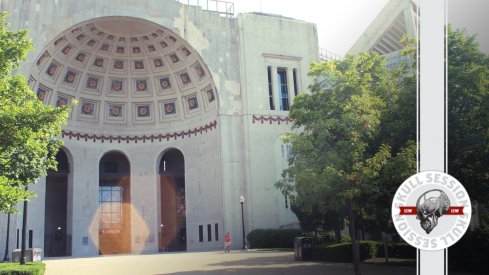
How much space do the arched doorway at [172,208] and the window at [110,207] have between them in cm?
435

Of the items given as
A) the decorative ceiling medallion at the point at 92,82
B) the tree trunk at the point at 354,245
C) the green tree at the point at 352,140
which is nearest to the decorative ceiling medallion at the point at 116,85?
the decorative ceiling medallion at the point at 92,82

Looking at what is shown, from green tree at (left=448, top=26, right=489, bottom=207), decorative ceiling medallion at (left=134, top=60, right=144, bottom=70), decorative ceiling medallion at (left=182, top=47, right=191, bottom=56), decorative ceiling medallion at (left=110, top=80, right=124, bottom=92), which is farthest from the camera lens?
decorative ceiling medallion at (left=110, top=80, right=124, bottom=92)

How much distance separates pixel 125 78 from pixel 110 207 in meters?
12.0

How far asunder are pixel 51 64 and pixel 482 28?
3303 centimetres

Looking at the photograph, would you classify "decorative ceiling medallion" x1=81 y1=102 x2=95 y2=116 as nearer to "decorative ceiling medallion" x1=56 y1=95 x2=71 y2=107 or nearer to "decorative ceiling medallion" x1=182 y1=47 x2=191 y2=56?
"decorative ceiling medallion" x1=56 y1=95 x2=71 y2=107

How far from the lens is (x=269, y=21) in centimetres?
3981

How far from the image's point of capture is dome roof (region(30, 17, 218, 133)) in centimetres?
3684

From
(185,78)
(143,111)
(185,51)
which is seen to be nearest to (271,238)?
(185,78)

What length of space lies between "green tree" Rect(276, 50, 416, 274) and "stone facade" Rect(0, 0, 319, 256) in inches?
766

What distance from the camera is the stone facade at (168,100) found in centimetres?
3572

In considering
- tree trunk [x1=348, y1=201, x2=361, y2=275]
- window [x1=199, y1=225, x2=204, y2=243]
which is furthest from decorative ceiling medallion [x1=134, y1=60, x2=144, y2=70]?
tree trunk [x1=348, y1=201, x2=361, y2=275]

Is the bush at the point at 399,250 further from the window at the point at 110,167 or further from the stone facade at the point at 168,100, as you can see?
the window at the point at 110,167

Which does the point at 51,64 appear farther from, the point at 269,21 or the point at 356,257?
the point at 356,257

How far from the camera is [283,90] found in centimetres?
3975
